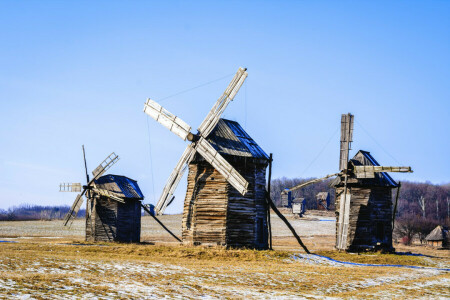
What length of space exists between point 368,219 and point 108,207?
69.6 ft

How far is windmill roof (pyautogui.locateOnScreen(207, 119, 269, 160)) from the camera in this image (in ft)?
90.9

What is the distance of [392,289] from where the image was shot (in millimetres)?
16422

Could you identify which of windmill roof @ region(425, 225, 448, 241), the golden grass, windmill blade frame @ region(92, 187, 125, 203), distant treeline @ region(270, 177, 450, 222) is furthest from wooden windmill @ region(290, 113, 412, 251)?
distant treeline @ region(270, 177, 450, 222)

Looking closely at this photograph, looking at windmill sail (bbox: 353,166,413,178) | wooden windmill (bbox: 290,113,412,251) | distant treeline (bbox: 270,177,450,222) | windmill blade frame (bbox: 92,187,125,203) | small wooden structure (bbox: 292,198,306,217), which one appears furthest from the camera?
distant treeline (bbox: 270,177,450,222)

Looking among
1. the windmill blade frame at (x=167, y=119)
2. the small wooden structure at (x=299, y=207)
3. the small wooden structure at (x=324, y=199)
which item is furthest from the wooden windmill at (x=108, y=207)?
the small wooden structure at (x=324, y=199)

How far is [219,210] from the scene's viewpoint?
2727cm

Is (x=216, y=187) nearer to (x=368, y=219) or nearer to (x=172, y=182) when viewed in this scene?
(x=172, y=182)

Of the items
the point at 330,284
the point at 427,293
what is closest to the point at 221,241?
the point at 330,284

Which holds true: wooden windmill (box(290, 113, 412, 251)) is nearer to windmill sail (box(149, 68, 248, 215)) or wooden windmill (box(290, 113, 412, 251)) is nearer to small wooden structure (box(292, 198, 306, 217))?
windmill sail (box(149, 68, 248, 215))

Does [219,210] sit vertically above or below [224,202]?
below

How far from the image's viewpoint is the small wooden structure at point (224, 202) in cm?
2720

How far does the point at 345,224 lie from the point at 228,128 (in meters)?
9.59

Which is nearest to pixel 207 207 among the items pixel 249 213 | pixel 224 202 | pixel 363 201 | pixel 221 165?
pixel 224 202

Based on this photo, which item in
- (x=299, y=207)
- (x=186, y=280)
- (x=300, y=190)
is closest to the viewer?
(x=186, y=280)
